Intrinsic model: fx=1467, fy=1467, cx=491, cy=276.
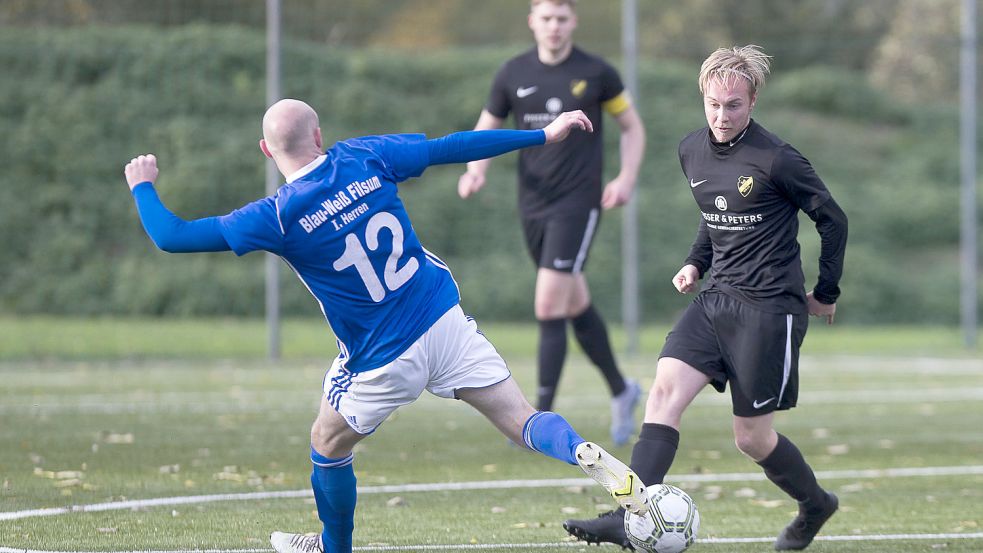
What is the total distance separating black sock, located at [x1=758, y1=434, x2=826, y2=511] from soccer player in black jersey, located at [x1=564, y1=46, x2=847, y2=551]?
85 mm

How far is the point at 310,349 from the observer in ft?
51.4

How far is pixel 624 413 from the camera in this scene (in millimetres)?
8297

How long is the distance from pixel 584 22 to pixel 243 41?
174 inches

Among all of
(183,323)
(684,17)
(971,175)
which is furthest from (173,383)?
(684,17)

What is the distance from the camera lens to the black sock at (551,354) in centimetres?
820

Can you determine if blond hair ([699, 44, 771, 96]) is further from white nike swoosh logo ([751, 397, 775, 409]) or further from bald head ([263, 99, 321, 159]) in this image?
bald head ([263, 99, 321, 159])

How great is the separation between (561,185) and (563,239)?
32 centimetres

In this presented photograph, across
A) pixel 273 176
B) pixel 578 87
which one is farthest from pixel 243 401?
pixel 273 176

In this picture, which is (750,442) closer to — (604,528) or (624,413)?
(604,528)

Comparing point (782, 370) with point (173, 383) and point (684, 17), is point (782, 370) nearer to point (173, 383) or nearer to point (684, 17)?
point (173, 383)

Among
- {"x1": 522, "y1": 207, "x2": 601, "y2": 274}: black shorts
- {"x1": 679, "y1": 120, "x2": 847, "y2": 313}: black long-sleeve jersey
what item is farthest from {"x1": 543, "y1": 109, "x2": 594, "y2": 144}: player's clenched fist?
{"x1": 522, "y1": 207, "x2": 601, "y2": 274}: black shorts

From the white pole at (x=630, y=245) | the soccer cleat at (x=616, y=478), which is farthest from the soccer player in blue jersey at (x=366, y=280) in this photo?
the white pole at (x=630, y=245)

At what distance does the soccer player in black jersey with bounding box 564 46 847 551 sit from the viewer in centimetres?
494

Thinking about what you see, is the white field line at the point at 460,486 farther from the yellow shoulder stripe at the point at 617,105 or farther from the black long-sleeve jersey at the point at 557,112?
the yellow shoulder stripe at the point at 617,105
